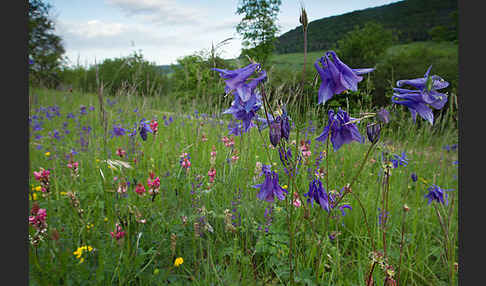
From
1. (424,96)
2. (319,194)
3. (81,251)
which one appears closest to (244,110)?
(319,194)

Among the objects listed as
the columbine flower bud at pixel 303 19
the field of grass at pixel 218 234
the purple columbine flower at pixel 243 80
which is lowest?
the field of grass at pixel 218 234

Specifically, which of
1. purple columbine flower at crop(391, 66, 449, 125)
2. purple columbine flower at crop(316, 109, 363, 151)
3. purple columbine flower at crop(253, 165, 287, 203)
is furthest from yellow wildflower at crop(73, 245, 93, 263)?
purple columbine flower at crop(391, 66, 449, 125)

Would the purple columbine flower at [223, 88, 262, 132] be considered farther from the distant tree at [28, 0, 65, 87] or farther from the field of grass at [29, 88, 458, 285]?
the distant tree at [28, 0, 65, 87]

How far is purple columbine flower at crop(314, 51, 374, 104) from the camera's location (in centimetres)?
97

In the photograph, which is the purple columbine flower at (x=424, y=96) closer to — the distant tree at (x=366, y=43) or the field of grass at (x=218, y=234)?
the field of grass at (x=218, y=234)

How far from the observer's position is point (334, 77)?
3.19 ft

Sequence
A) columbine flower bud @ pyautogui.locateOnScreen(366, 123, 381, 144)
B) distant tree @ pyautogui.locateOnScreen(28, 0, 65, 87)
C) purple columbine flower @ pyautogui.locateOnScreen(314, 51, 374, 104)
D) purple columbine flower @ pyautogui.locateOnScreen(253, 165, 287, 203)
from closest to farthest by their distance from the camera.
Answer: purple columbine flower @ pyautogui.locateOnScreen(314, 51, 374, 104) < columbine flower bud @ pyautogui.locateOnScreen(366, 123, 381, 144) < purple columbine flower @ pyautogui.locateOnScreen(253, 165, 287, 203) < distant tree @ pyautogui.locateOnScreen(28, 0, 65, 87)

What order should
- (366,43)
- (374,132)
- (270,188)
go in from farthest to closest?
(366,43)
(270,188)
(374,132)

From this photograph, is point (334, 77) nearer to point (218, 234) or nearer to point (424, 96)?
point (424, 96)

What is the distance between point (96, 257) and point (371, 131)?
72.3 inches

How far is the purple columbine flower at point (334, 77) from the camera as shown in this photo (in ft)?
3.17

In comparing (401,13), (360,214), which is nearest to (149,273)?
(360,214)

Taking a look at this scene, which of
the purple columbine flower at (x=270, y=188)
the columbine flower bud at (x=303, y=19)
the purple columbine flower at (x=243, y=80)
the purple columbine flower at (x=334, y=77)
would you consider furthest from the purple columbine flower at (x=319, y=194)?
the columbine flower bud at (x=303, y=19)

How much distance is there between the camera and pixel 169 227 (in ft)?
5.79
